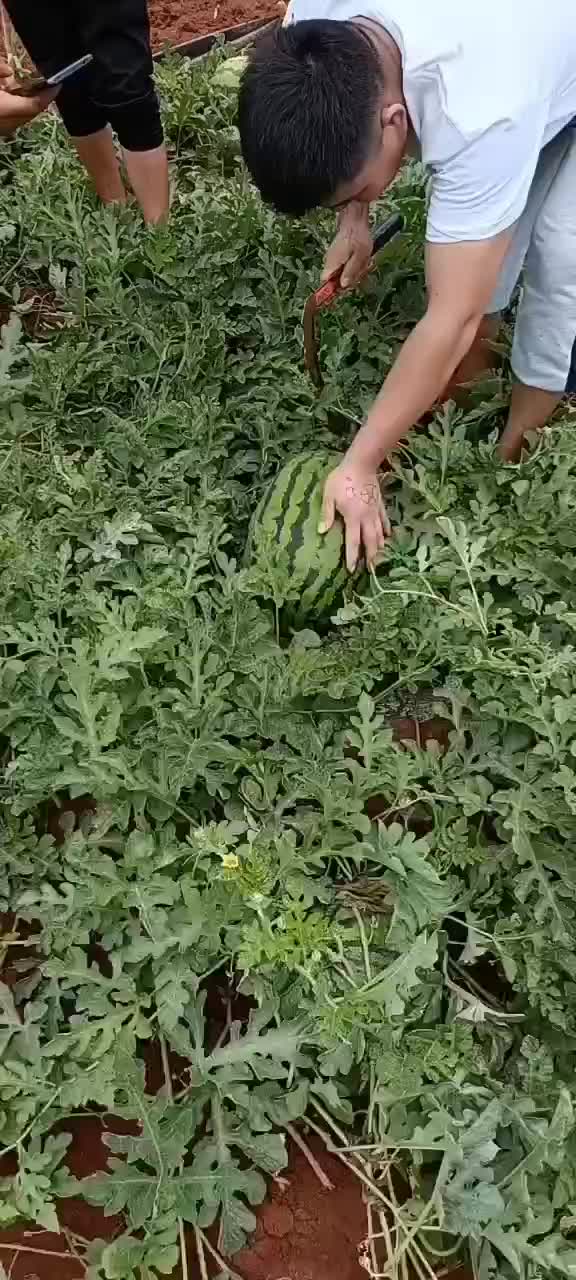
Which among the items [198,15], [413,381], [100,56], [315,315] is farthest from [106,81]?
[198,15]

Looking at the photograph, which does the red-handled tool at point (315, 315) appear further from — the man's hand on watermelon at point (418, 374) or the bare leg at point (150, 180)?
the bare leg at point (150, 180)

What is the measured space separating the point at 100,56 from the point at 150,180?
0.41 m

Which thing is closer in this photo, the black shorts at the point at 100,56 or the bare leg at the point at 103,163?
the black shorts at the point at 100,56

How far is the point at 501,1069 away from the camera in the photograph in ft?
6.72

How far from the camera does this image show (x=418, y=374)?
84.5 inches

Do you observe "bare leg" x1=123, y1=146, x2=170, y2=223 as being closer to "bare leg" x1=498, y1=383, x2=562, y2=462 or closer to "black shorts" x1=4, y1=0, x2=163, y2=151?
"black shorts" x1=4, y1=0, x2=163, y2=151

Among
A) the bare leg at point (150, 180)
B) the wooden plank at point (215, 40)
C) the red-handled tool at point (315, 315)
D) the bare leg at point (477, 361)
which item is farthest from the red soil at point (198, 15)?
the bare leg at point (477, 361)

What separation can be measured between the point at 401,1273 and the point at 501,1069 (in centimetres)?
42

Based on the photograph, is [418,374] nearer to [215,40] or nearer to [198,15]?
[215,40]

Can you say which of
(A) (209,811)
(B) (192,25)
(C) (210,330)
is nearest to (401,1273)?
(A) (209,811)

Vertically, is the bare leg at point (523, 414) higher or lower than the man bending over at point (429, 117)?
lower

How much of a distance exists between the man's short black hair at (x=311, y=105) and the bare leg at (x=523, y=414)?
3.29ft

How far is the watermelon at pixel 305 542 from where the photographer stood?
241 centimetres

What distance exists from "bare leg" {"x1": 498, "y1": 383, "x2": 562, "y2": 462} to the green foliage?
0.12 m
